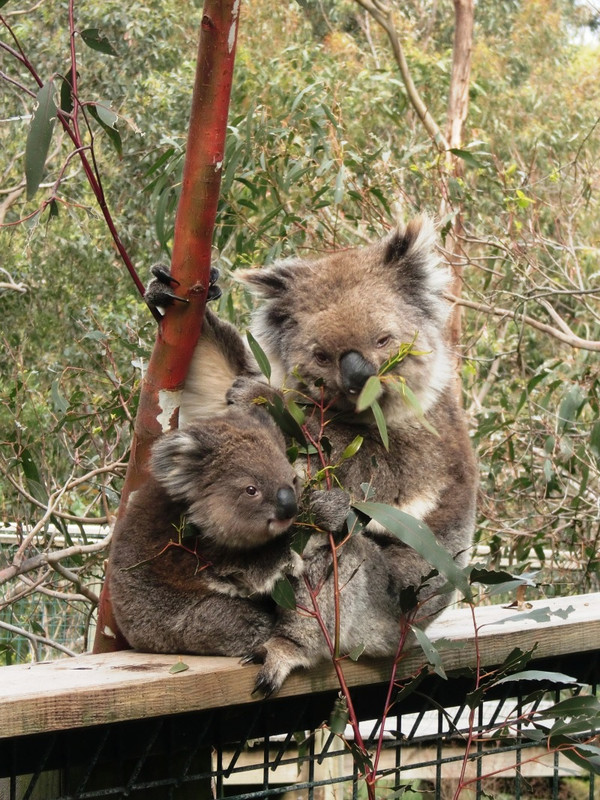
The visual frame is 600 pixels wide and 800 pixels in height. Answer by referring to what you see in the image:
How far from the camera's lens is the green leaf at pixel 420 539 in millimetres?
1708

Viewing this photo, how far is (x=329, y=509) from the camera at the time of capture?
Answer: 2.11 meters

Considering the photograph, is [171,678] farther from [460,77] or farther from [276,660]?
[460,77]

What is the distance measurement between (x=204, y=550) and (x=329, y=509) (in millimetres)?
324

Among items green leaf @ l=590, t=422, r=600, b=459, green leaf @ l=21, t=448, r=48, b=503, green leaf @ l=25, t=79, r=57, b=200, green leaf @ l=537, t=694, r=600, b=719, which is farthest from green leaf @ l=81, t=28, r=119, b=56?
green leaf @ l=590, t=422, r=600, b=459

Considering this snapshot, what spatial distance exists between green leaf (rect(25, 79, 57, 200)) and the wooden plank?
93cm

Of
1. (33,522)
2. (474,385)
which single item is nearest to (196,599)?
(33,522)

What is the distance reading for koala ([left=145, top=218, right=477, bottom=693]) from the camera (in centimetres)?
234

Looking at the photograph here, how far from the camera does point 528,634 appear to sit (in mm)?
2326

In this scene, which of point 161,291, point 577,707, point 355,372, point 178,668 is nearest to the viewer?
point 178,668

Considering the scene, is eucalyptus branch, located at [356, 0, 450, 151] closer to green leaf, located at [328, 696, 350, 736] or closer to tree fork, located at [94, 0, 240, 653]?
tree fork, located at [94, 0, 240, 653]

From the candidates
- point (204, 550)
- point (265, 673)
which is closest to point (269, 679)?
point (265, 673)

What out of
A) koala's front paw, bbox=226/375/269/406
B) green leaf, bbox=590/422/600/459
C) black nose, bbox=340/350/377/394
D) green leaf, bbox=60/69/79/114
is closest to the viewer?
green leaf, bbox=60/69/79/114

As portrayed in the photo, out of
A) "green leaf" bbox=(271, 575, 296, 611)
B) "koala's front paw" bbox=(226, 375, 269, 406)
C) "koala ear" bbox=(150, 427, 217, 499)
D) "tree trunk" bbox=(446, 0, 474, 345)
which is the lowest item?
"green leaf" bbox=(271, 575, 296, 611)

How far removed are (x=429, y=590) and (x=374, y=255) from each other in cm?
97
